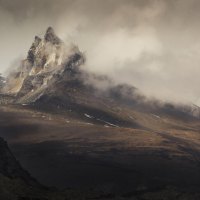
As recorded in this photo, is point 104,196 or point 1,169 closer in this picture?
point 104,196

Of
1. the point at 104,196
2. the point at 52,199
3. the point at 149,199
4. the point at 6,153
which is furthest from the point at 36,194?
the point at 6,153

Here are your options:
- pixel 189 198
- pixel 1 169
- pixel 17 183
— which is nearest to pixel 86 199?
pixel 17 183

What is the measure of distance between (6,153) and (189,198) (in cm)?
5834

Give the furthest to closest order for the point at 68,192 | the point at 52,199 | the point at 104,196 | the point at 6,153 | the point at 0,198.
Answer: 1. the point at 6,153
2. the point at 104,196
3. the point at 68,192
4. the point at 52,199
5. the point at 0,198

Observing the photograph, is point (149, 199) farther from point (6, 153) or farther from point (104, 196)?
point (6, 153)

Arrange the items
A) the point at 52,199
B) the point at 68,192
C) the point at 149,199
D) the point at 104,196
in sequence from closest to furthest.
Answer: the point at 52,199, the point at 68,192, the point at 104,196, the point at 149,199

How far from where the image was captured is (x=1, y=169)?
5226 inches

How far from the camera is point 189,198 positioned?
14075 centimetres

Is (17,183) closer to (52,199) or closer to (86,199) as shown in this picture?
(52,199)

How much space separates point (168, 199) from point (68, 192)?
30549 mm

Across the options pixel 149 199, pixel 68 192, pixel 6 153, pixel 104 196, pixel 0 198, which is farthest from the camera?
pixel 6 153

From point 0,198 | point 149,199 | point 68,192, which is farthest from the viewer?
point 149,199

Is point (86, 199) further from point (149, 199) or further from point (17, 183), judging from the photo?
point (149, 199)

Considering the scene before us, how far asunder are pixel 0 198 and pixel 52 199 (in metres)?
14.4
